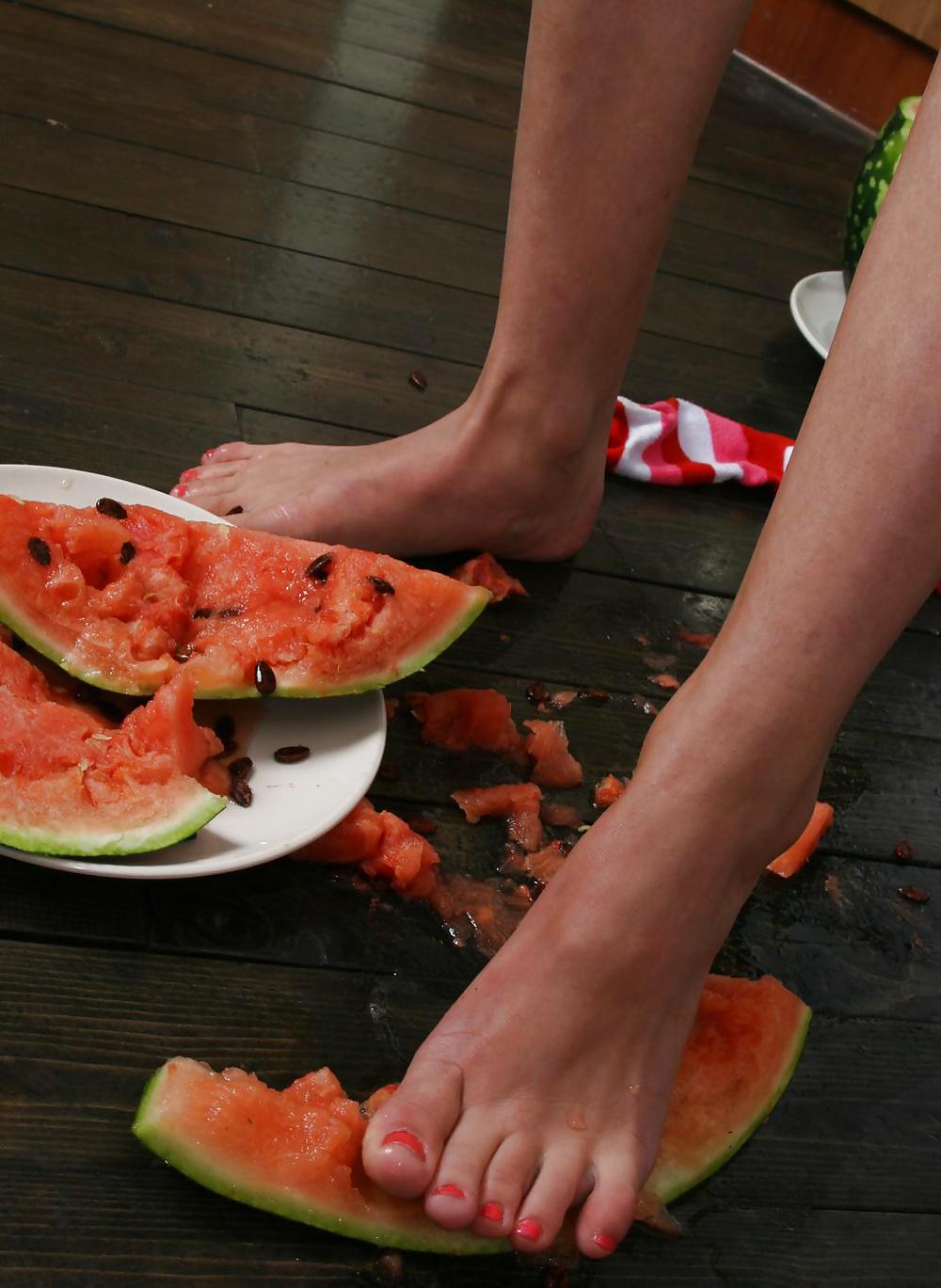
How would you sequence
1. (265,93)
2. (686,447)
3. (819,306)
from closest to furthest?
1. (686,447)
2. (819,306)
3. (265,93)

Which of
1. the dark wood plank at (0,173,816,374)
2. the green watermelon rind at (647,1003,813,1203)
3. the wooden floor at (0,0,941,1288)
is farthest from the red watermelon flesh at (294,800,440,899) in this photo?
the dark wood plank at (0,173,816,374)

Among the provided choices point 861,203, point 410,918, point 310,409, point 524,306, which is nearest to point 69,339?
point 310,409

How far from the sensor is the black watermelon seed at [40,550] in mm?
1225

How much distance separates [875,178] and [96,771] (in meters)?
1.91

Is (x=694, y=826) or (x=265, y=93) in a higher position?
(x=265, y=93)

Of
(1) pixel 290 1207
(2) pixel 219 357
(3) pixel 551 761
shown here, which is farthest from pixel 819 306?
(1) pixel 290 1207

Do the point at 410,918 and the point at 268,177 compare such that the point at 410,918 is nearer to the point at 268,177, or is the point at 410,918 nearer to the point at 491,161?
the point at 268,177

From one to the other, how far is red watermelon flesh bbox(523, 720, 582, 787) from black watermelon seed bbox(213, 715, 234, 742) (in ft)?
1.20

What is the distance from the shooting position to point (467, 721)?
1467mm

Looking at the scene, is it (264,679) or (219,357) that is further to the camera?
(219,357)

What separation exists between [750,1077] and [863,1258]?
0.17 metres

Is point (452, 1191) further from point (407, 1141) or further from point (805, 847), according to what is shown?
point (805, 847)

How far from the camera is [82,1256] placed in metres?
0.93

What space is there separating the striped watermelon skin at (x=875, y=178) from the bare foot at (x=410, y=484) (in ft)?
3.35
